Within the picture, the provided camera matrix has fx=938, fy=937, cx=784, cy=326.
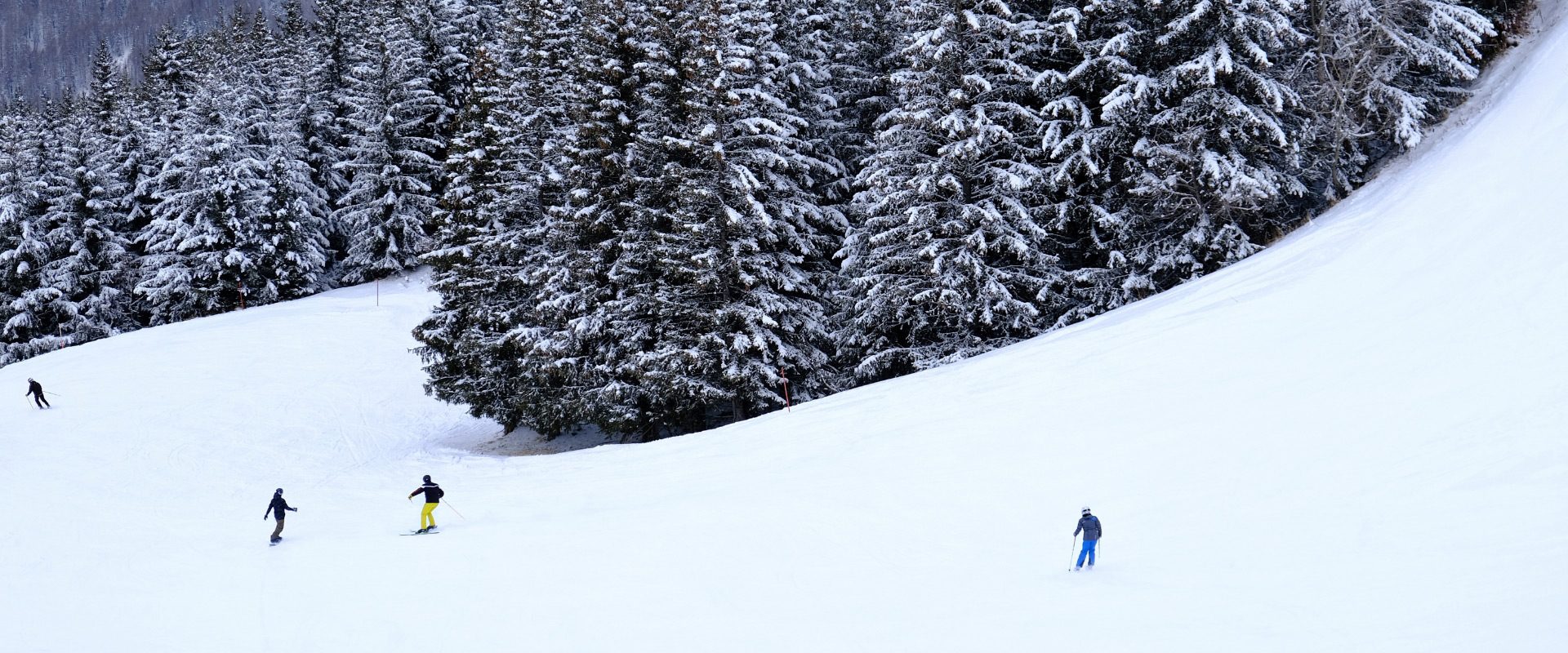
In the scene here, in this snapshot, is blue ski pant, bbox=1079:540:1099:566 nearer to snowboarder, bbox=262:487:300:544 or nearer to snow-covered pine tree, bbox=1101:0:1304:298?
snow-covered pine tree, bbox=1101:0:1304:298

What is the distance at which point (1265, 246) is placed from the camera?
65.2 ft

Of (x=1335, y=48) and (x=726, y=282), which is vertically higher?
(x=1335, y=48)

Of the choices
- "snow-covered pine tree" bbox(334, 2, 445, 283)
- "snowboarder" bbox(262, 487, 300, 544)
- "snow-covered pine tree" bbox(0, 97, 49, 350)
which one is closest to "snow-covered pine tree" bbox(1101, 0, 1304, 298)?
"snowboarder" bbox(262, 487, 300, 544)

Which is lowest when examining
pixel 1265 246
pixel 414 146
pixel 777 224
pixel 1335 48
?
pixel 1265 246

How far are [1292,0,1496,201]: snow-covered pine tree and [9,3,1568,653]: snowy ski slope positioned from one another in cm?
103

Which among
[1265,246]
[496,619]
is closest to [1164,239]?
[1265,246]

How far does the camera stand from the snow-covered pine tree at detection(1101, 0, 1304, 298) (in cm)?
1892

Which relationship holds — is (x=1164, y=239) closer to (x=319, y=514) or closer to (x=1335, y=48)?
(x=1335, y=48)

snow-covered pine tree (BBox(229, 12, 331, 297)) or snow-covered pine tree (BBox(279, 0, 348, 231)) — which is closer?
snow-covered pine tree (BBox(229, 12, 331, 297))

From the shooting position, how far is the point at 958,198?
71.8ft

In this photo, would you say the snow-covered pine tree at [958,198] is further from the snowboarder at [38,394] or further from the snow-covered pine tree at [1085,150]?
the snowboarder at [38,394]

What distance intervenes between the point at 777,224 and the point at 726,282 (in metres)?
2.08

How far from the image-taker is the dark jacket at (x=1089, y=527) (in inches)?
399

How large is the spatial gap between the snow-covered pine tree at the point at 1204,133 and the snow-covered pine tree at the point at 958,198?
2302 millimetres
